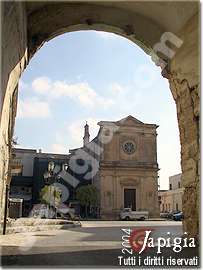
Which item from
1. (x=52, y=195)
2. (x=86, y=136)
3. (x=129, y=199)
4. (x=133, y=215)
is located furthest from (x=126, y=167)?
(x=52, y=195)

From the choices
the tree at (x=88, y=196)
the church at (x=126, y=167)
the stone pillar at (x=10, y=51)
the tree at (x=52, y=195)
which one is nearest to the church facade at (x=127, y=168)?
the church at (x=126, y=167)

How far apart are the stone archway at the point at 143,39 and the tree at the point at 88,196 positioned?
29362 mm

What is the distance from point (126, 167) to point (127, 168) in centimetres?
14

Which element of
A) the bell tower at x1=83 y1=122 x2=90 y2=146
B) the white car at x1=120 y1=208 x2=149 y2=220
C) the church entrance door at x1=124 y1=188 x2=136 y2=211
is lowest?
the white car at x1=120 y1=208 x2=149 y2=220

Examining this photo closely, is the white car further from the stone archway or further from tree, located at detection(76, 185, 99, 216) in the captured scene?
the stone archway

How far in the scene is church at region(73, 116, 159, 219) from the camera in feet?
117

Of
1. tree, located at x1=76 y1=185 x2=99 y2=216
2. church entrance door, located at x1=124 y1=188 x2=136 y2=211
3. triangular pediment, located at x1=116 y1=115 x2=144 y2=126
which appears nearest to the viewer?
tree, located at x1=76 y1=185 x2=99 y2=216

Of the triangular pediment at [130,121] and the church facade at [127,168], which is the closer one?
the church facade at [127,168]

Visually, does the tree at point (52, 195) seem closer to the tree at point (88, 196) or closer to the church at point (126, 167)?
the tree at point (88, 196)

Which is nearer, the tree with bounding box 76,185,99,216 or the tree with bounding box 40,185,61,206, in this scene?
the tree with bounding box 40,185,61,206

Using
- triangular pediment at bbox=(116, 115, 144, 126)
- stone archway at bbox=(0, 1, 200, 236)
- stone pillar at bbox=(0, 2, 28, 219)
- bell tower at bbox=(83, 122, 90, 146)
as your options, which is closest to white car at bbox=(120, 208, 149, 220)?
triangular pediment at bbox=(116, 115, 144, 126)

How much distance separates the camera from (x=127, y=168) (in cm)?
3691

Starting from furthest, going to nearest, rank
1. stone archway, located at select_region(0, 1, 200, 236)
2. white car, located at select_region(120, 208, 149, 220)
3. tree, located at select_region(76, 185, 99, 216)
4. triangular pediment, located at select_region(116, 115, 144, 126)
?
triangular pediment, located at select_region(116, 115, 144, 126) < tree, located at select_region(76, 185, 99, 216) < white car, located at select_region(120, 208, 149, 220) < stone archway, located at select_region(0, 1, 200, 236)

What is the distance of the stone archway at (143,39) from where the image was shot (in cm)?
537
